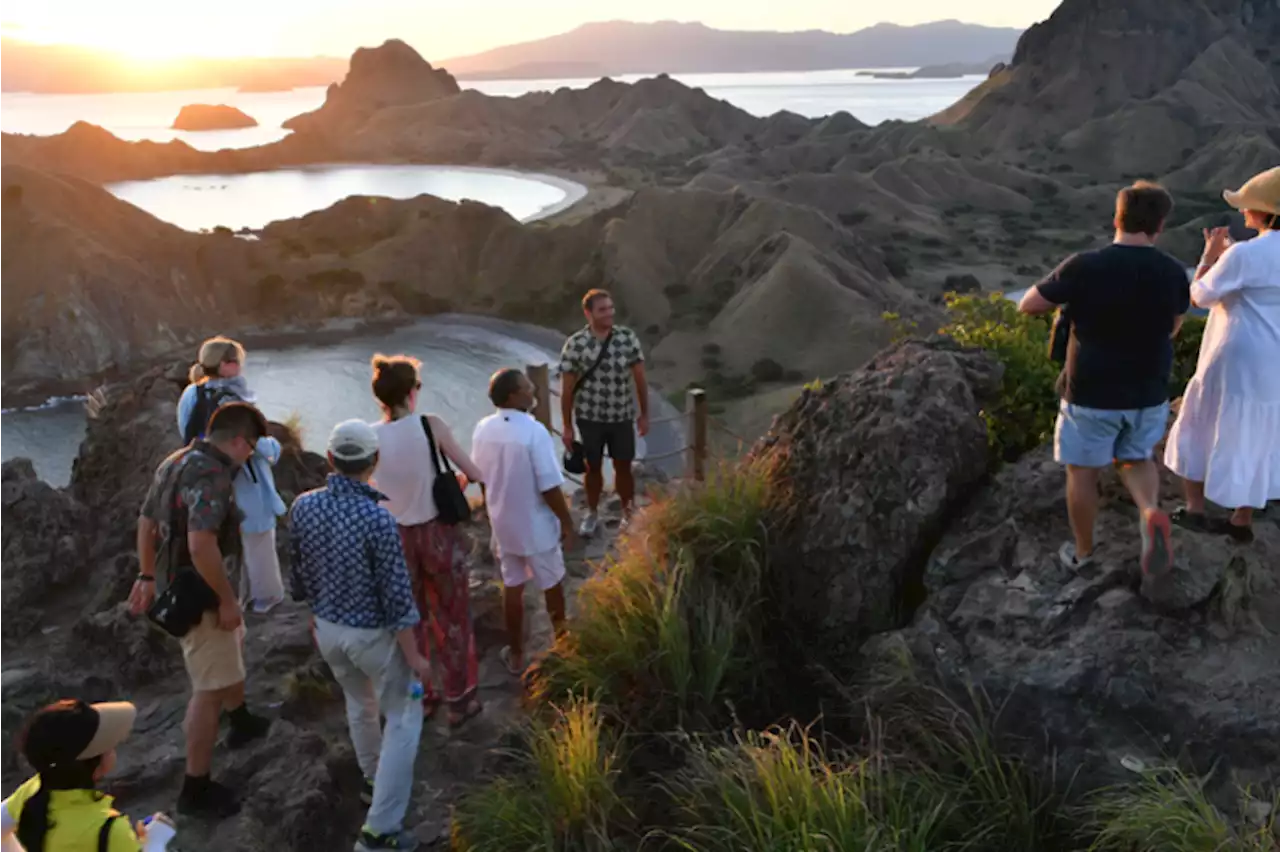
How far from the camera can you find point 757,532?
564cm

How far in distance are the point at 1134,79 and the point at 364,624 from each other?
412 feet

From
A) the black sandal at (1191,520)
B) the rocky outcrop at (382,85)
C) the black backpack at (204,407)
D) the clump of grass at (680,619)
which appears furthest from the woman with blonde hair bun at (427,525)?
the rocky outcrop at (382,85)

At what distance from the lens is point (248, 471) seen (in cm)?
507

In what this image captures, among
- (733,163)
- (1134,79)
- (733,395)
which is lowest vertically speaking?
(733,395)

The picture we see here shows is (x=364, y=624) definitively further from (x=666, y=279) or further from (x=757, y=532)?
(x=666, y=279)

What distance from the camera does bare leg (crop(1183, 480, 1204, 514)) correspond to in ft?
16.7

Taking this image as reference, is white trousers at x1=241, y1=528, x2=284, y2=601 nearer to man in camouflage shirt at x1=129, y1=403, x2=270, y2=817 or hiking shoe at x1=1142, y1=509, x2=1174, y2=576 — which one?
man in camouflage shirt at x1=129, y1=403, x2=270, y2=817

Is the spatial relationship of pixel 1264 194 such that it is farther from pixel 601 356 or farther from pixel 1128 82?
pixel 1128 82

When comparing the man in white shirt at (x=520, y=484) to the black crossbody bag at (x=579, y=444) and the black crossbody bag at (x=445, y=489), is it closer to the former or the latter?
the black crossbody bag at (x=445, y=489)

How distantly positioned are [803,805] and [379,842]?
7.10ft

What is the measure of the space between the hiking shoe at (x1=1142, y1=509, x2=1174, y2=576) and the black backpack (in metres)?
4.73

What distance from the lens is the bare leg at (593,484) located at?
8.26 metres

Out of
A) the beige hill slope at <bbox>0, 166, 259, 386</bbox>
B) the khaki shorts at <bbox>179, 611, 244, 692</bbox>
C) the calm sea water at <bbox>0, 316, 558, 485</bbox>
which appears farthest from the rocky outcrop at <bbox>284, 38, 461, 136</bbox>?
the khaki shorts at <bbox>179, 611, 244, 692</bbox>

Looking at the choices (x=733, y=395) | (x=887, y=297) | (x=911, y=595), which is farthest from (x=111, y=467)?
(x=887, y=297)
